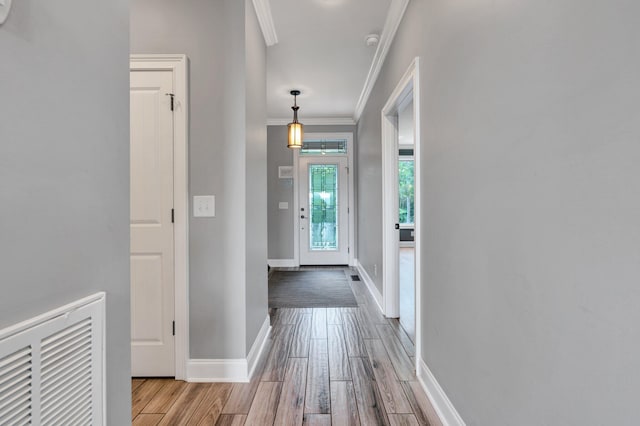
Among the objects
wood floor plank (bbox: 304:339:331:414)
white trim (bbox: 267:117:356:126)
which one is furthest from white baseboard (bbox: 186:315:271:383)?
white trim (bbox: 267:117:356:126)

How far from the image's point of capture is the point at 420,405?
175 centimetres

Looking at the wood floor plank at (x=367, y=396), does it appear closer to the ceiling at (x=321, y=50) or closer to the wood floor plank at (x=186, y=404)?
the wood floor plank at (x=186, y=404)

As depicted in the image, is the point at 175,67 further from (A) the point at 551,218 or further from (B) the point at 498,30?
(A) the point at 551,218

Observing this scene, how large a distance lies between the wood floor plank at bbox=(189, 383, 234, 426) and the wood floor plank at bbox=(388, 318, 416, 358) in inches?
51.7


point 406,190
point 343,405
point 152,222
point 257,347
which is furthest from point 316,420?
point 406,190

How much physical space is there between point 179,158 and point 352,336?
1.95 m

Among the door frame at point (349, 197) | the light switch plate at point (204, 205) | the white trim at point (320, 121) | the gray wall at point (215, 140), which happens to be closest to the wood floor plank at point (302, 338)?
the gray wall at point (215, 140)

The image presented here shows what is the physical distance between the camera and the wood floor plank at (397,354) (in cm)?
209

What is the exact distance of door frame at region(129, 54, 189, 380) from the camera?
6.59ft

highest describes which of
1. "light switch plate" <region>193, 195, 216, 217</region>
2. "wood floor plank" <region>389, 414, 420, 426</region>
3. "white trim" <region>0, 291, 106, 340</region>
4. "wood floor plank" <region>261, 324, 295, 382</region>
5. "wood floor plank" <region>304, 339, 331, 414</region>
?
"light switch plate" <region>193, 195, 216, 217</region>

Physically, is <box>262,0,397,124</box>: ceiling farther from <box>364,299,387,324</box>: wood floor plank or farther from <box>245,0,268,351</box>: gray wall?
<box>364,299,387,324</box>: wood floor plank

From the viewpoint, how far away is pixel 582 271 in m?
0.77

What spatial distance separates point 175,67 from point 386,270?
8.14 feet

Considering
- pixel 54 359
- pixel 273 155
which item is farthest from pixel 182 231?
pixel 273 155
